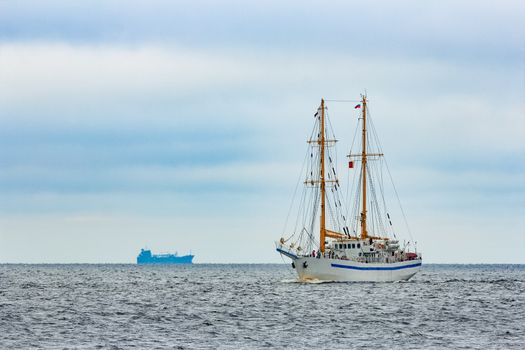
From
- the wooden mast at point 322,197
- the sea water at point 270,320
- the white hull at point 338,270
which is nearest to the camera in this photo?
the sea water at point 270,320

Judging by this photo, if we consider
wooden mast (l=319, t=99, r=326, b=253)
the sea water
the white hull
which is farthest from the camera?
wooden mast (l=319, t=99, r=326, b=253)

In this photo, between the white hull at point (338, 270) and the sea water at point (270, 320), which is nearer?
the sea water at point (270, 320)

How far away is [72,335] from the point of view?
69.9 m

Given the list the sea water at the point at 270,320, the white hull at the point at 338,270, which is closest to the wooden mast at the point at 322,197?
the white hull at the point at 338,270

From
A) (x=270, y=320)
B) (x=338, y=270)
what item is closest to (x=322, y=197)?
(x=338, y=270)

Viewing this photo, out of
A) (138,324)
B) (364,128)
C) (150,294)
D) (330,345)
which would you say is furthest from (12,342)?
(364,128)

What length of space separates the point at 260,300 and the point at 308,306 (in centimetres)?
→ 1278

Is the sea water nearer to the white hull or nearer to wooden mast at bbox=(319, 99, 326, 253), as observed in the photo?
the white hull

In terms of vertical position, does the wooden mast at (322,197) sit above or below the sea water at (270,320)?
above

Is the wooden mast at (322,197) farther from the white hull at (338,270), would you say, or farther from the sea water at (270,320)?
the sea water at (270,320)

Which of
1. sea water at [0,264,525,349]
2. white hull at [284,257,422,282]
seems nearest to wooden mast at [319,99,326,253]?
white hull at [284,257,422,282]

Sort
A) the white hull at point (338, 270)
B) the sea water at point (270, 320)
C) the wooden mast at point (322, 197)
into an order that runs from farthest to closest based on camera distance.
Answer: the wooden mast at point (322, 197) < the white hull at point (338, 270) < the sea water at point (270, 320)

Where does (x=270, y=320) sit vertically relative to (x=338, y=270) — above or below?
below

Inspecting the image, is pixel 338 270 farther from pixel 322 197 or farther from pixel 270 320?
pixel 270 320
